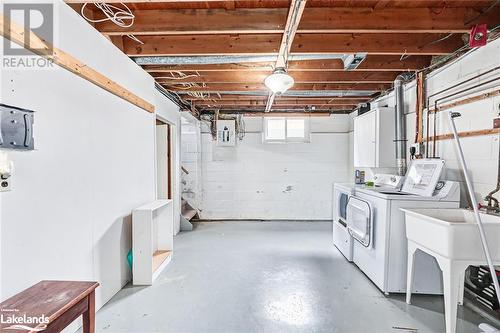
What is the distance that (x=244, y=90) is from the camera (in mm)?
4211

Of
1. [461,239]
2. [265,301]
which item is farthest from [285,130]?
[461,239]

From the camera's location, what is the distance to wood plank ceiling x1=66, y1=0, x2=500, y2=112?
7.46ft

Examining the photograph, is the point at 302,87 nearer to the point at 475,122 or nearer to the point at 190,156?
the point at 475,122

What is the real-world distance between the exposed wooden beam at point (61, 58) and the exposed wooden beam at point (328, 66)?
77 centimetres

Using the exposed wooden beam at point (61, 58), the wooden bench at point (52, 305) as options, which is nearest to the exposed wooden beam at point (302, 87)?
the exposed wooden beam at point (61, 58)

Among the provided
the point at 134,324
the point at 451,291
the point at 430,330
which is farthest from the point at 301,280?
the point at 134,324

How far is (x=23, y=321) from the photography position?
3.88 feet

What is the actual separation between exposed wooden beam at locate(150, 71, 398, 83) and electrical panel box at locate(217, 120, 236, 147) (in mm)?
2135

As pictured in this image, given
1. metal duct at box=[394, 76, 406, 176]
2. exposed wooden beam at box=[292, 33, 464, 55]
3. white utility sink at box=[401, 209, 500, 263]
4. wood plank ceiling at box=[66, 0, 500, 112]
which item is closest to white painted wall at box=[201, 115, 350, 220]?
wood plank ceiling at box=[66, 0, 500, 112]

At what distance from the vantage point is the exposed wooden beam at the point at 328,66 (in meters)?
3.20

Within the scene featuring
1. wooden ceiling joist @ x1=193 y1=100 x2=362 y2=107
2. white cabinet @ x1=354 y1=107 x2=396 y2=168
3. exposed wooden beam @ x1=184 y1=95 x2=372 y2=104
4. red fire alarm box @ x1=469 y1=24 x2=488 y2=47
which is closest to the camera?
red fire alarm box @ x1=469 y1=24 x2=488 y2=47

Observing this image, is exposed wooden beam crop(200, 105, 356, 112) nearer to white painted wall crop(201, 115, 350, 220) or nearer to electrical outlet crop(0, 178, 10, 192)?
white painted wall crop(201, 115, 350, 220)

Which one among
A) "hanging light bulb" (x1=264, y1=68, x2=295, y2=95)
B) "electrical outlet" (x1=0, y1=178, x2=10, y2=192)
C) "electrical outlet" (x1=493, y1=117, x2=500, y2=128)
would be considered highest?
"hanging light bulb" (x1=264, y1=68, x2=295, y2=95)

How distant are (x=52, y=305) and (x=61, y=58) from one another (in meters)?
1.59
